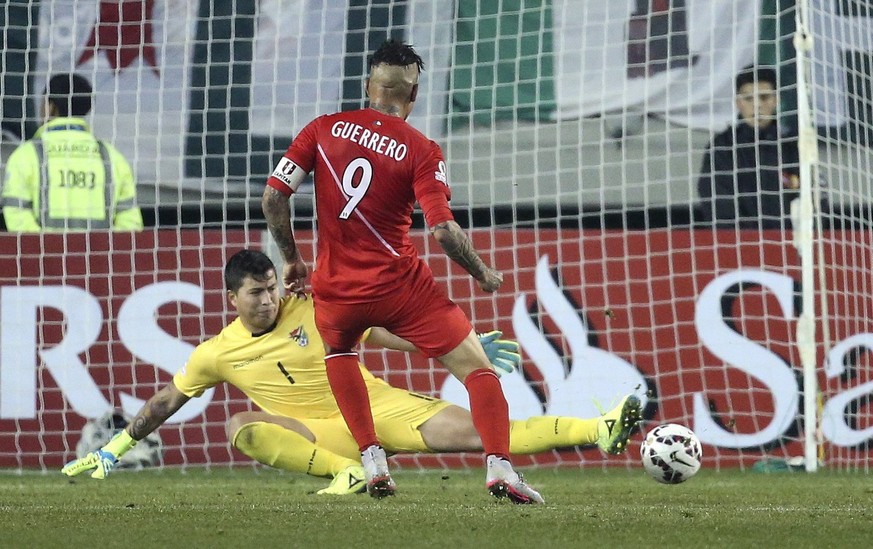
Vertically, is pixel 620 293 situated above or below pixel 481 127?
below

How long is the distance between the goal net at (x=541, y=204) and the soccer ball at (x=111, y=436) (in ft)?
0.17

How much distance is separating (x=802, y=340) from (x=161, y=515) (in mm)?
4138

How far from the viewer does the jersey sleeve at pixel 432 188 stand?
5141 mm

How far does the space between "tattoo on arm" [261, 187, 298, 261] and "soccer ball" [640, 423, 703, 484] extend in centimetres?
176

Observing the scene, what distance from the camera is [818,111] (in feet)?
28.8

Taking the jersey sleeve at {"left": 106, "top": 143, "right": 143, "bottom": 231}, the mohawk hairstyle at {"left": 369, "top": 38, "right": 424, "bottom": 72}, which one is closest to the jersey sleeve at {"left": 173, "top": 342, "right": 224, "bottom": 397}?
the mohawk hairstyle at {"left": 369, "top": 38, "right": 424, "bottom": 72}

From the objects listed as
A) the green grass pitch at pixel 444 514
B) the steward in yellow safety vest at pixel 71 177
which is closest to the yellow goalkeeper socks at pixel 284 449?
the green grass pitch at pixel 444 514

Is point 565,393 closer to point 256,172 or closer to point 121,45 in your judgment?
point 256,172

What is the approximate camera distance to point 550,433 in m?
6.39

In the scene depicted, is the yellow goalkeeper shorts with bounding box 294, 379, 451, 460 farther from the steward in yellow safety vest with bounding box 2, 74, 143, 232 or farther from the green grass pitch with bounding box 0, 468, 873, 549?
the steward in yellow safety vest with bounding box 2, 74, 143, 232

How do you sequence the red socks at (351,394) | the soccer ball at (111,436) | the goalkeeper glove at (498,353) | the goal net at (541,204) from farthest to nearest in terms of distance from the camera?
the soccer ball at (111,436)
the goal net at (541,204)
the goalkeeper glove at (498,353)
the red socks at (351,394)

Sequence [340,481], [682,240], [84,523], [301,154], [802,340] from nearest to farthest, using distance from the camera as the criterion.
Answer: [84,523], [301,154], [340,481], [802,340], [682,240]

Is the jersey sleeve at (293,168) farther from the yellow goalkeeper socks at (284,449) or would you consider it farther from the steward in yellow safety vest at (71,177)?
the steward in yellow safety vest at (71,177)

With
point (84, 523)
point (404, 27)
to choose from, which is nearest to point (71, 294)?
point (404, 27)
